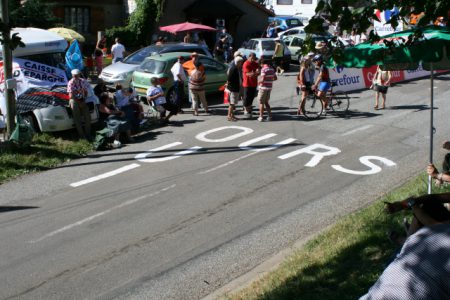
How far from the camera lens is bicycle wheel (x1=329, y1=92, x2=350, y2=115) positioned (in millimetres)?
17469

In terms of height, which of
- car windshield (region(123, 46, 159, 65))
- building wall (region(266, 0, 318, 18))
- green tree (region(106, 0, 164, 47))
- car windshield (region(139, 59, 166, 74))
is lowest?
car windshield (region(139, 59, 166, 74))

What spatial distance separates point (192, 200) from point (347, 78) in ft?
39.5

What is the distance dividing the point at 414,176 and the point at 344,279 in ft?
18.5

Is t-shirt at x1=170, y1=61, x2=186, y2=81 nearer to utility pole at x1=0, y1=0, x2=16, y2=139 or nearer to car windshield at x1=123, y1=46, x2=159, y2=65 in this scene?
car windshield at x1=123, y1=46, x2=159, y2=65

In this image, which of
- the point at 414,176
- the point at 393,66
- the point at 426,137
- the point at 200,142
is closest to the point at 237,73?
the point at 200,142

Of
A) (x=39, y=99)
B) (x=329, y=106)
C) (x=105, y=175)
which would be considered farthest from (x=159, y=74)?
(x=105, y=175)

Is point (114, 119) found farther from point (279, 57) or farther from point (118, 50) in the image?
point (279, 57)

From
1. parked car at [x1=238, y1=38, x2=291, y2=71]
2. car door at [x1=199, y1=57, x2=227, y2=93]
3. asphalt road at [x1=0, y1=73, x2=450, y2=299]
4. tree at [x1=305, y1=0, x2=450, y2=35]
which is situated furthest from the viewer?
parked car at [x1=238, y1=38, x2=291, y2=71]

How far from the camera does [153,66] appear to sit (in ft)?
59.8

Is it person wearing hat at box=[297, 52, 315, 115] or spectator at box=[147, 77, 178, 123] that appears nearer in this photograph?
spectator at box=[147, 77, 178, 123]

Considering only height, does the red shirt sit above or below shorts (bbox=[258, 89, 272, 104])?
above

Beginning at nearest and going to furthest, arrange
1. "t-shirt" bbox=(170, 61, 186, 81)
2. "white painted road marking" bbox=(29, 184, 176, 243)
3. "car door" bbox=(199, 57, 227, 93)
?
"white painted road marking" bbox=(29, 184, 176, 243) < "t-shirt" bbox=(170, 61, 186, 81) < "car door" bbox=(199, 57, 227, 93)

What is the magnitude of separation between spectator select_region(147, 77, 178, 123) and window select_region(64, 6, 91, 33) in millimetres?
16928

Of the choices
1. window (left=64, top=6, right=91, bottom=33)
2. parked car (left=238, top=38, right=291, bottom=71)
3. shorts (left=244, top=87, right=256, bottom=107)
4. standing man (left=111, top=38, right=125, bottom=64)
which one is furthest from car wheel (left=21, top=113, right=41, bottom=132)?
window (left=64, top=6, right=91, bottom=33)
